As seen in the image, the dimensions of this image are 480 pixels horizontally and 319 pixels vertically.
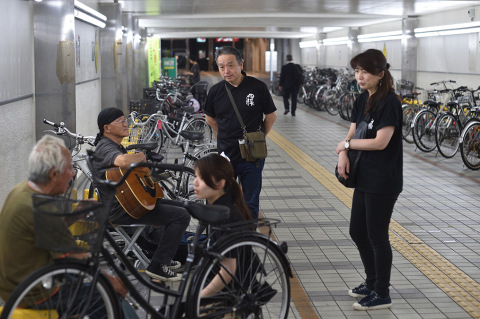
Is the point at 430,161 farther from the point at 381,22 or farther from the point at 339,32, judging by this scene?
the point at 339,32

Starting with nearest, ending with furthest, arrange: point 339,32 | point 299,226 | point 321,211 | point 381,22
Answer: point 299,226 → point 321,211 → point 381,22 → point 339,32

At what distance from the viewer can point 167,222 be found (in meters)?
3.99

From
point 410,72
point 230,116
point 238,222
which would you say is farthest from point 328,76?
point 238,222

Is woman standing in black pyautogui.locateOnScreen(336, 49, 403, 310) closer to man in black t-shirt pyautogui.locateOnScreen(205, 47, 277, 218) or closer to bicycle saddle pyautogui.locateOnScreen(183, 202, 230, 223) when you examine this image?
man in black t-shirt pyautogui.locateOnScreen(205, 47, 277, 218)

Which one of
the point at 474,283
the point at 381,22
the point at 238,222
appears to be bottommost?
the point at 474,283

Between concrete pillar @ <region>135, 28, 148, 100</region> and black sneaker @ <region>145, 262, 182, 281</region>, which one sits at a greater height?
concrete pillar @ <region>135, 28, 148, 100</region>

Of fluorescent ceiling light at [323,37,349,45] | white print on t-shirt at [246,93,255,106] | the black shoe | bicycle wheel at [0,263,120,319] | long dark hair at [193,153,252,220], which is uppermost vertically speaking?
fluorescent ceiling light at [323,37,349,45]

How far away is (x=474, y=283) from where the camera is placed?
4129 millimetres

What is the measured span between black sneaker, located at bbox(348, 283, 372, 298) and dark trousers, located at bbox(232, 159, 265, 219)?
882mm

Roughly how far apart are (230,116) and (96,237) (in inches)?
79.2

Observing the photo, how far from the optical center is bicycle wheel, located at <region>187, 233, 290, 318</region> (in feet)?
8.45

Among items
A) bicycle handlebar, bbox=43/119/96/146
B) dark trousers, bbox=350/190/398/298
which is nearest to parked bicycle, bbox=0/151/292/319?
dark trousers, bbox=350/190/398/298

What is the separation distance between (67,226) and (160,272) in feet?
5.97

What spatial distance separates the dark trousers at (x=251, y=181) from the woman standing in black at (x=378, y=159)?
0.80 metres
